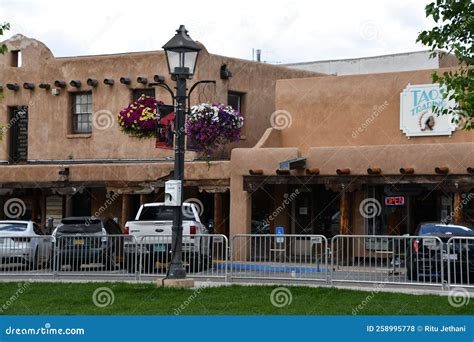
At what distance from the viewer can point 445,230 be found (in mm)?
22672

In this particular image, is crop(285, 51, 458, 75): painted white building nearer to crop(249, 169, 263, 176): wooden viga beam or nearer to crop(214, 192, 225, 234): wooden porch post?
crop(214, 192, 225, 234): wooden porch post

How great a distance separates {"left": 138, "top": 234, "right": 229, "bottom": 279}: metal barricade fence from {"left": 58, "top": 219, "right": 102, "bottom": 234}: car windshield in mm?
5483

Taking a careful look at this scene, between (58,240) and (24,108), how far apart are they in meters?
13.6

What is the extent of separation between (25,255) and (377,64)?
2455 centimetres

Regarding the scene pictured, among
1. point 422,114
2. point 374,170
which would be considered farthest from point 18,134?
point 422,114

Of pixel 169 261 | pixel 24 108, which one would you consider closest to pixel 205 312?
pixel 169 261

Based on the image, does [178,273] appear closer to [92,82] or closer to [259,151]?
[259,151]

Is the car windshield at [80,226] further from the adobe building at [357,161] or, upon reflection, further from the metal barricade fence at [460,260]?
the metal barricade fence at [460,260]

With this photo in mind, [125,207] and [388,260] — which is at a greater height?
[125,207]

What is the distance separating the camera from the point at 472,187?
26.1 metres

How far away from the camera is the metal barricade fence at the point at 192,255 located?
21281 millimetres

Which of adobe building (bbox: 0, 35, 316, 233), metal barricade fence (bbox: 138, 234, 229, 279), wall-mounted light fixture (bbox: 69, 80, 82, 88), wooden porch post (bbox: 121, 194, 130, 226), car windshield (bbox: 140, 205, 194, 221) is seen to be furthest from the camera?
wall-mounted light fixture (bbox: 69, 80, 82, 88)

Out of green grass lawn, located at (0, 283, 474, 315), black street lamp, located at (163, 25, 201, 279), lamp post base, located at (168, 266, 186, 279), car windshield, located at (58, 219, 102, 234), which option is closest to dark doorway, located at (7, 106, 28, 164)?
car windshield, located at (58, 219, 102, 234)

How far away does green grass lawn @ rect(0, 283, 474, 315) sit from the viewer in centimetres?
1572
